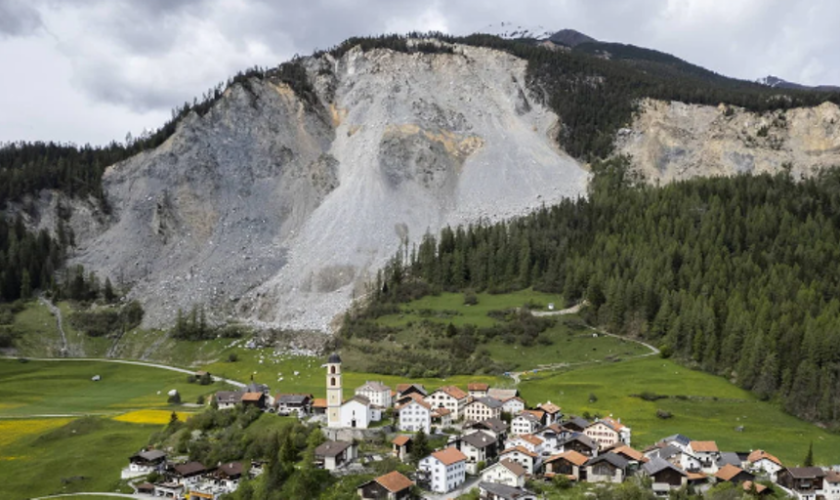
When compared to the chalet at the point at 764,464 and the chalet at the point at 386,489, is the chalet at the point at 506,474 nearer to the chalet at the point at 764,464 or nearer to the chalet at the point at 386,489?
the chalet at the point at 386,489

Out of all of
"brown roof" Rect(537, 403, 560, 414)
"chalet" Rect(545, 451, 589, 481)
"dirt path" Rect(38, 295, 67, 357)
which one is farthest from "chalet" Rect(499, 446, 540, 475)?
"dirt path" Rect(38, 295, 67, 357)

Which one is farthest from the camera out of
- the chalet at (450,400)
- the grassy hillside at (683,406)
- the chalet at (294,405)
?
the chalet at (294,405)

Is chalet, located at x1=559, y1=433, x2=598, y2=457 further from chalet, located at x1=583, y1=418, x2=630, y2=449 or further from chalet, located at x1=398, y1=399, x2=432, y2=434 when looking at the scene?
chalet, located at x1=398, y1=399, x2=432, y2=434

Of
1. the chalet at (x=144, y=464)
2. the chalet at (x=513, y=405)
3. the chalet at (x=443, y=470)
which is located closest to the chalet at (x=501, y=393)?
the chalet at (x=513, y=405)

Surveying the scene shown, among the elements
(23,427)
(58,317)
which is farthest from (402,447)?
(58,317)

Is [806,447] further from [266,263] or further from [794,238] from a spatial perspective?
[266,263]

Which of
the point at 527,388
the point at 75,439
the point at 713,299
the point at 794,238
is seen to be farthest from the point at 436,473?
the point at 794,238
